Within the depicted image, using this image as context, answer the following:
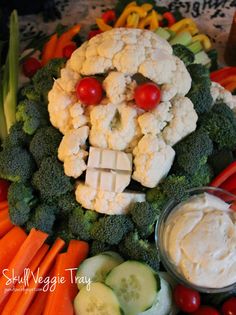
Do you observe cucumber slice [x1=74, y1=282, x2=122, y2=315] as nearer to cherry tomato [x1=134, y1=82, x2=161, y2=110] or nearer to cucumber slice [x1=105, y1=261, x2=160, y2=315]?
cucumber slice [x1=105, y1=261, x2=160, y2=315]

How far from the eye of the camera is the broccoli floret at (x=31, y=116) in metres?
1.34

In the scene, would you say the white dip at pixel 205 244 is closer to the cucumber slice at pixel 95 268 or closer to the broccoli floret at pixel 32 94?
the cucumber slice at pixel 95 268

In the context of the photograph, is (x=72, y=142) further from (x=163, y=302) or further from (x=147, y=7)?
(x=147, y=7)

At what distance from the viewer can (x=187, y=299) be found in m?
1.23

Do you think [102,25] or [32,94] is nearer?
[32,94]

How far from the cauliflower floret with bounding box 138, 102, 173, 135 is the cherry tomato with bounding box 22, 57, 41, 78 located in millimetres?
624

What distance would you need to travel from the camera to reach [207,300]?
1.28 metres

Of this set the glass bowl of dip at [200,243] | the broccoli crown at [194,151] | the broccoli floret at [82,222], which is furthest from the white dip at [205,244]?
the broccoli floret at [82,222]

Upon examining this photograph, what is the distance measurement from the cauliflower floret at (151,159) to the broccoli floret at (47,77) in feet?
1.19

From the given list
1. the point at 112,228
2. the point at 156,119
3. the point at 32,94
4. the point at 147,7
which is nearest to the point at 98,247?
the point at 112,228

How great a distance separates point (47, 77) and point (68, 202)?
16.3 inches

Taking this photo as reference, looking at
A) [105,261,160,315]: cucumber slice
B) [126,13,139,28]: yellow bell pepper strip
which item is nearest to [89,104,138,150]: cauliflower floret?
[105,261,160,315]: cucumber slice

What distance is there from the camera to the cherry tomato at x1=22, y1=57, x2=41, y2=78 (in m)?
A: 1.71

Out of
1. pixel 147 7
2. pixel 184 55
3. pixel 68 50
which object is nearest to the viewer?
pixel 184 55
